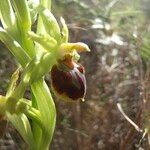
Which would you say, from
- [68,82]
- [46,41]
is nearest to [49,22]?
[46,41]

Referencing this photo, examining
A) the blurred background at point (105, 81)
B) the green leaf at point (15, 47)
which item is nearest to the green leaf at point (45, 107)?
the green leaf at point (15, 47)

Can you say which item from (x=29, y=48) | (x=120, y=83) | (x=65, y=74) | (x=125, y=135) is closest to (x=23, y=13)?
(x=29, y=48)

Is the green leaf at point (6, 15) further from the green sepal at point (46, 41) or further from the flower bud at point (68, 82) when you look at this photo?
the flower bud at point (68, 82)

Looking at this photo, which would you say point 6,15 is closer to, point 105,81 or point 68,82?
point 68,82

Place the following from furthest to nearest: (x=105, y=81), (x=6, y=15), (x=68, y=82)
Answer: (x=105, y=81) → (x=6, y=15) → (x=68, y=82)

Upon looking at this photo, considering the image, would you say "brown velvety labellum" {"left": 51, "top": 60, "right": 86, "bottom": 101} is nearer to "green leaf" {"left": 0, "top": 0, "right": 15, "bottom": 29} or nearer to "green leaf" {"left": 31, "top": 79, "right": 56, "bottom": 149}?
"green leaf" {"left": 31, "top": 79, "right": 56, "bottom": 149}

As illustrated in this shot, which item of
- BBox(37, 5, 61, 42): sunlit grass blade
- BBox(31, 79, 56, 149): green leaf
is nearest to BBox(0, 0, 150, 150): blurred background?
BBox(31, 79, 56, 149): green leaf

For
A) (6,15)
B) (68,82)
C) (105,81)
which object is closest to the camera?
(68,82)
